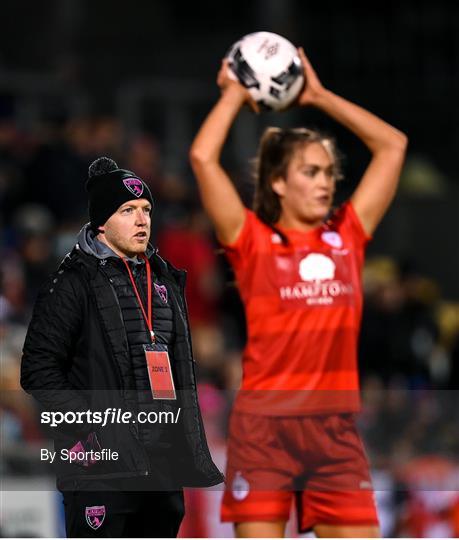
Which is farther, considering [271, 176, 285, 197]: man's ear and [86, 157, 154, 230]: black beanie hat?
[271, 176, 285, 197]: man's ear

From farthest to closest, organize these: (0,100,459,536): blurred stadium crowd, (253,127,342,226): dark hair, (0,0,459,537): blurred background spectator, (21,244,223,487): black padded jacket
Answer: (0,0,459,537): blurred background spectator → (0,100,459,536): blurred stadium crowd → (253,127,342,226): dark hair → (21,244,223,487): black padded jacket

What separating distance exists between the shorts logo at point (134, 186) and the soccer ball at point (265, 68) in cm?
138

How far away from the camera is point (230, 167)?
13727mm

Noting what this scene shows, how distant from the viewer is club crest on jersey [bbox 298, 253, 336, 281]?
524 centimetres

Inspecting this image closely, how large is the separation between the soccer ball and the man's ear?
0.32 m

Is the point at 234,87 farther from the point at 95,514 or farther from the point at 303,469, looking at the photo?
the point at 95,514

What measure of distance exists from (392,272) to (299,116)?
2.28m

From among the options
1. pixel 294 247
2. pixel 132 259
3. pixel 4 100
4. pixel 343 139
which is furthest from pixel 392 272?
pixel 132 259

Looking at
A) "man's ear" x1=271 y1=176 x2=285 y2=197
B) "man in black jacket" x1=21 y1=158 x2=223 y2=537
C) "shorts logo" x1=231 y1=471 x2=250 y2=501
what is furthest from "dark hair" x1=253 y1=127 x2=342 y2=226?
"man in black jacket" x1=21 y1=158 x2=223 y2=537

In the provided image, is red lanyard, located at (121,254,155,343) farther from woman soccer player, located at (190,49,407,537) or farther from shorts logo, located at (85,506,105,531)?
woman soccer player, located at (190,49,407,537)

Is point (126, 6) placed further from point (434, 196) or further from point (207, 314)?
point (207, 314)

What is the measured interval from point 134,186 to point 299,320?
150cm

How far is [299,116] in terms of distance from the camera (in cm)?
1482

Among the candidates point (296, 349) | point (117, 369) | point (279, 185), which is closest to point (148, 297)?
point (117, 369)
